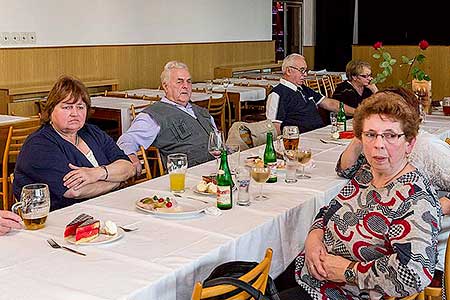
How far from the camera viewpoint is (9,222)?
2141mm

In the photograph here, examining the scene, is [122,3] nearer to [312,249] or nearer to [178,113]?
[178,113]

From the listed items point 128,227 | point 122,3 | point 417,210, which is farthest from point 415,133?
point 122,3

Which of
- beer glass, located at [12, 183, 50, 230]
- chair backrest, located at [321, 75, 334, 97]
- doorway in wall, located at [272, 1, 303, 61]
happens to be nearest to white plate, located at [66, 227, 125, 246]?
beer glass, located at [12, 183, 50, 230]

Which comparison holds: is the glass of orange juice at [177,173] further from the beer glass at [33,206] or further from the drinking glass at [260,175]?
the beer glass at [33,206]

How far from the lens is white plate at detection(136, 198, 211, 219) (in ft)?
7.61

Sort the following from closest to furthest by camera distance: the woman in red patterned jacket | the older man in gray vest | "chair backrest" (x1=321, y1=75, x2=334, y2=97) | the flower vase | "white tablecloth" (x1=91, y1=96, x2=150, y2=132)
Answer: the woman in red patterned jacket
the older man in gray vest
the flower vase
"white tablecloth" (x1=91, y1=96, x2=150, y2=132)
"chair backrest" (x1=321, y1=75, x2=334, y2=97)

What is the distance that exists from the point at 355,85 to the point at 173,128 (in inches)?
96.5

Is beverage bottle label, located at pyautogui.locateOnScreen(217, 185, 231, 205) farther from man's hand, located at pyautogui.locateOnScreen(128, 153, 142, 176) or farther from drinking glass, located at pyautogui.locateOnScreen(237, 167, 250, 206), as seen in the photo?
man's hand, located at pyautogui.locateOnScreen(128, 153, 142, 176)

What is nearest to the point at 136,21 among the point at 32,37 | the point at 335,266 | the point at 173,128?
the point at 32,37

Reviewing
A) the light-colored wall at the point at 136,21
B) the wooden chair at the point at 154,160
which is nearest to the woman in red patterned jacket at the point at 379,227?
the wooden chair at the point at 154,160

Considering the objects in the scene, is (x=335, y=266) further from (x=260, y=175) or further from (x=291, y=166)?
(x=291, y=166)

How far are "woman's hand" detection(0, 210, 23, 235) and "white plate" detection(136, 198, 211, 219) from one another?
0.46 metres

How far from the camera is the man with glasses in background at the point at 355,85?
5734mm

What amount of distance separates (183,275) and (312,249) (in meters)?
0.59
